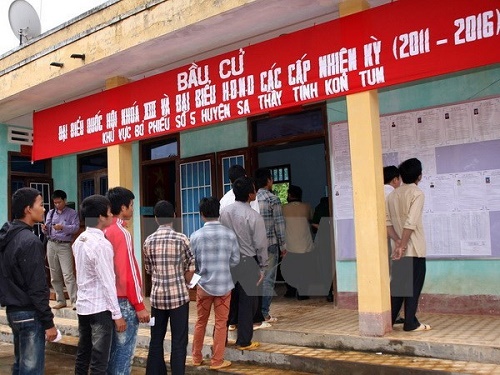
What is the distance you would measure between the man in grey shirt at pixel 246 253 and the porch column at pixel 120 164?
2.55m

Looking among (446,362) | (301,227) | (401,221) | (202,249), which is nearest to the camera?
(446,362)

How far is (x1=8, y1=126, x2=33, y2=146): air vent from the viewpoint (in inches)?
425

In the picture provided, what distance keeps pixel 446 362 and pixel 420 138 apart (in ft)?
9.48

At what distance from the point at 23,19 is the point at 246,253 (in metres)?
8.01

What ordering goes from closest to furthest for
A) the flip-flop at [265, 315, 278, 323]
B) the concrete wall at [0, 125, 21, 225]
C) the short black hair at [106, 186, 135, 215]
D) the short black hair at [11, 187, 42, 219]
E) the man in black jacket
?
1. the man in black jacket
2. the short black hair at [11, 187, 42, 219]
3. the short black hair at [106, 186, 135, 215]
4. the flip-flop at [265, 315, 278, 323]
5. the concrete wall at [0, 125, 21, 225]

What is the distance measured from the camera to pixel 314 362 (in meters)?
5.38

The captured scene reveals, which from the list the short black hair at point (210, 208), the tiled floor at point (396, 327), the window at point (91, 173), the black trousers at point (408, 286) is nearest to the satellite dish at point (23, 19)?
the window at point (91, 173)

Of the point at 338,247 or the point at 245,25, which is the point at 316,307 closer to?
the point at 338,247

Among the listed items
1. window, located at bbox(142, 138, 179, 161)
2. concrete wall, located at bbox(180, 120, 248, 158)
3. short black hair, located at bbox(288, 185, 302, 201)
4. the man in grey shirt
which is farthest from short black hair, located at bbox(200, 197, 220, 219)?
window, located at bbox(142, 138, 179, 161)

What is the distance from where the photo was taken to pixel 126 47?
716 cm

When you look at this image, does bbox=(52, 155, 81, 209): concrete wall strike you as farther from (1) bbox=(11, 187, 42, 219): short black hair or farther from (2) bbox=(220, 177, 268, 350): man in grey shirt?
(1) bbox=(11, 187, 42, 219): short black hair

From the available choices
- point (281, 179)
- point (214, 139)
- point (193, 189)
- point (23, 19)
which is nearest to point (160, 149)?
point (193, 189)

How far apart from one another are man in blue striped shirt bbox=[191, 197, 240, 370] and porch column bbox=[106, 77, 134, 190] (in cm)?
281

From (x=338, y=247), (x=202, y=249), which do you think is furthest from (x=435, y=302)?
(x=202, y=249)
